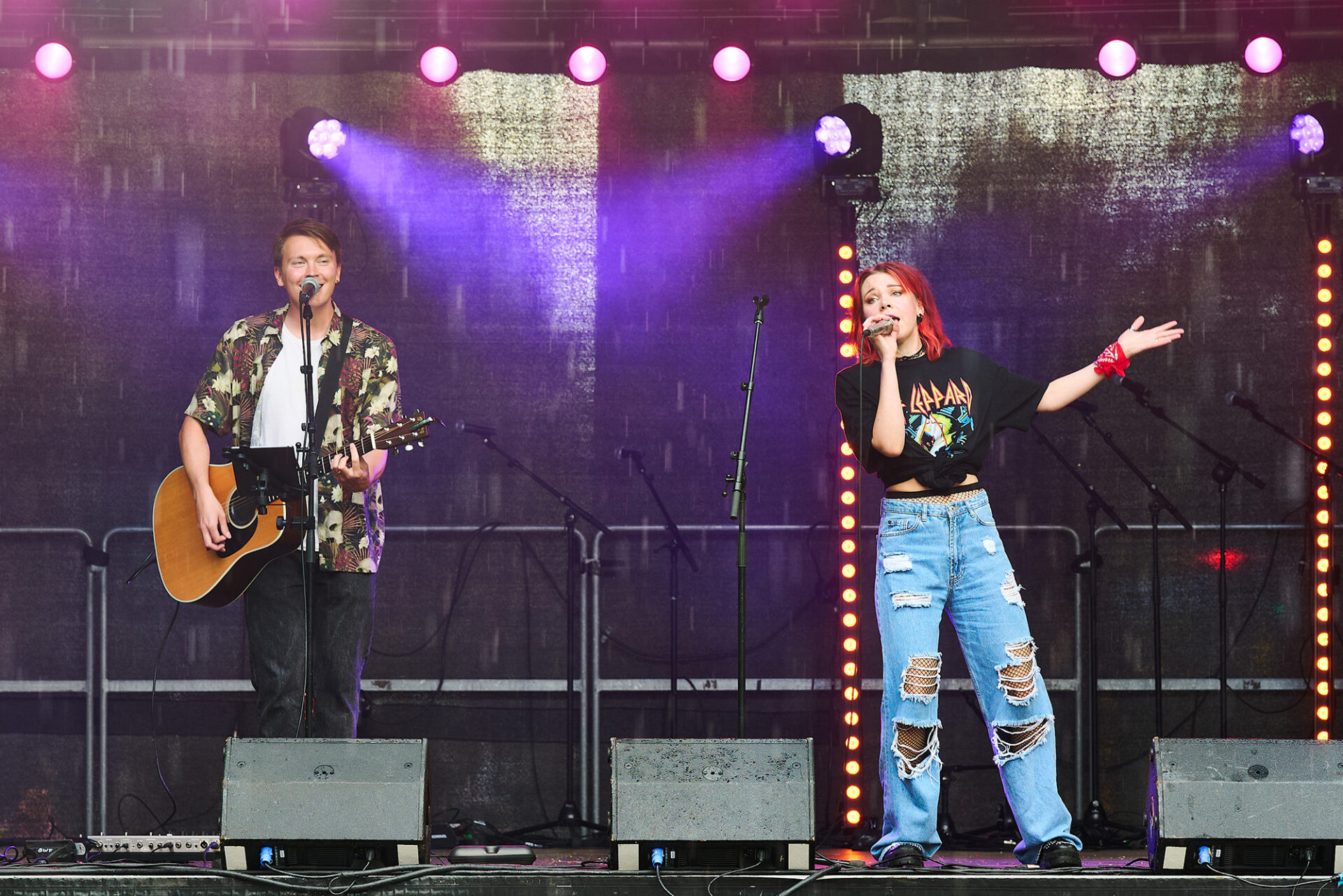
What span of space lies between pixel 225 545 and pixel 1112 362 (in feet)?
9.00

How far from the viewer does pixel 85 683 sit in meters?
5.77

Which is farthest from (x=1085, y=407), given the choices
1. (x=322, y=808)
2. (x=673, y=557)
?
(x=322, y=808)

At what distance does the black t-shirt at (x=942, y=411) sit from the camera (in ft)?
12.3

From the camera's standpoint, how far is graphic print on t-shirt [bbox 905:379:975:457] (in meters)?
3.76

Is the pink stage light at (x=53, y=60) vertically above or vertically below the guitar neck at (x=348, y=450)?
above

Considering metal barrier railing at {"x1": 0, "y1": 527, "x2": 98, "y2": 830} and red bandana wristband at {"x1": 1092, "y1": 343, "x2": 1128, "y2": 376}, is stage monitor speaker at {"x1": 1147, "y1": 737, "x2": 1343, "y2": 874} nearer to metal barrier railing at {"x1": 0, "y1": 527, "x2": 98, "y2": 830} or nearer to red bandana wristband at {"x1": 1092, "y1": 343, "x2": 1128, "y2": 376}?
red bandana wristband at {"x1": 1092, "y1": 343, "x2": 1128, "y2": 376}

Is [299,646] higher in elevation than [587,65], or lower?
lower

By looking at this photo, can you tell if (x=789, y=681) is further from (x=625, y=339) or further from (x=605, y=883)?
(x=605, y=883)

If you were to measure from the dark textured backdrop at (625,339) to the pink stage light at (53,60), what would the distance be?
1.50 ft

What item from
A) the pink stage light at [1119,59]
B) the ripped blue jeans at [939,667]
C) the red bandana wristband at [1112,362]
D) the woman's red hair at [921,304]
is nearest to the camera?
the ripped blue jeans at [939,667]

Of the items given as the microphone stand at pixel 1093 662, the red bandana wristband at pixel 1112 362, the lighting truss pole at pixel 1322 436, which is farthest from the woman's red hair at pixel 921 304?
the lighting truss pole at pixel 1322 436

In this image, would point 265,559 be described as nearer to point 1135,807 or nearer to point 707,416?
point 707,416

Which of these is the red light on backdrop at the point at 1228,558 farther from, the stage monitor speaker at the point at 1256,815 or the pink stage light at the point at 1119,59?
the stage monitor speaker at the point at 1256,815

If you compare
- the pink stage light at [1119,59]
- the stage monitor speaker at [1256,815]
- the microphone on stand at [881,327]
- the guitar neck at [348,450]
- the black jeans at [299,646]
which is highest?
the pink stage light at [1119,59]
